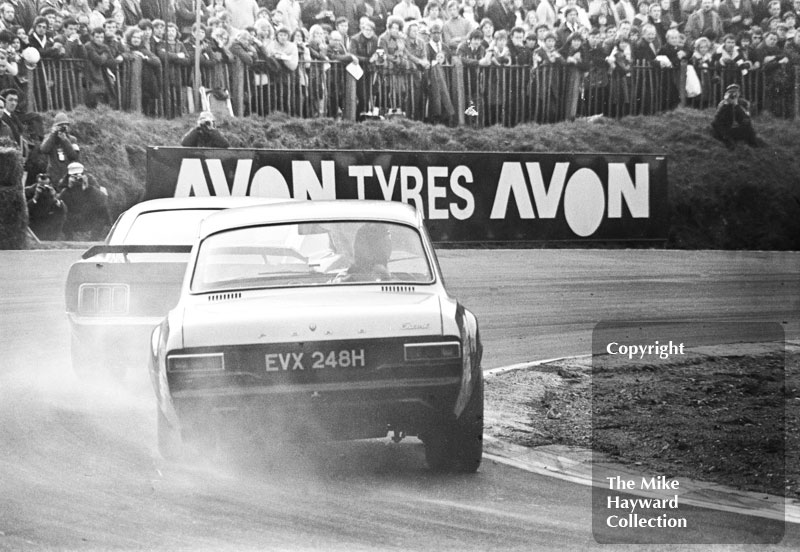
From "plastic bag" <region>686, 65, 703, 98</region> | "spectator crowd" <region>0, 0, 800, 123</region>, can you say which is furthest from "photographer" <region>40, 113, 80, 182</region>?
"plastic bag" <region>686, 65, 703, 98</region>

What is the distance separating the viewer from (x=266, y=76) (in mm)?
18234

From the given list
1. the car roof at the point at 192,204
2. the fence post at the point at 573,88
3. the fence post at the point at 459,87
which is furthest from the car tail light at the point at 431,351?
the fence post at the point at 573,88

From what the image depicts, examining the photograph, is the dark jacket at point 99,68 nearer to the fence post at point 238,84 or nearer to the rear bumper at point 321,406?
the fence post at point 238,84

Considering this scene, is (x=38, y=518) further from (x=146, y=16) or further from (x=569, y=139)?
(x=569, y=139)

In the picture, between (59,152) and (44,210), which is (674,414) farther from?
(59,152)

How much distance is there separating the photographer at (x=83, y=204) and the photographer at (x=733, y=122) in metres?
10.4

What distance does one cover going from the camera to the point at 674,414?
295 inches

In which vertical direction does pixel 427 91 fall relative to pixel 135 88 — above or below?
below

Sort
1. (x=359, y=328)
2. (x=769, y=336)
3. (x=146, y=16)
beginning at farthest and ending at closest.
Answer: (x=146, y=16) → (x=769, y=336) → (x=359, y=328)

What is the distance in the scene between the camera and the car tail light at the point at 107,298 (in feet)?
24.8

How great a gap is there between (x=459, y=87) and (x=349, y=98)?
1876 mm

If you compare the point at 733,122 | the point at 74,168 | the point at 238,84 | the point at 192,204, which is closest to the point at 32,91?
the point at 74,168

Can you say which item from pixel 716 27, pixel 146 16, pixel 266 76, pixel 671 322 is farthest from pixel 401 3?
pixel 671 322

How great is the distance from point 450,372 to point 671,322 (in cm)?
804
